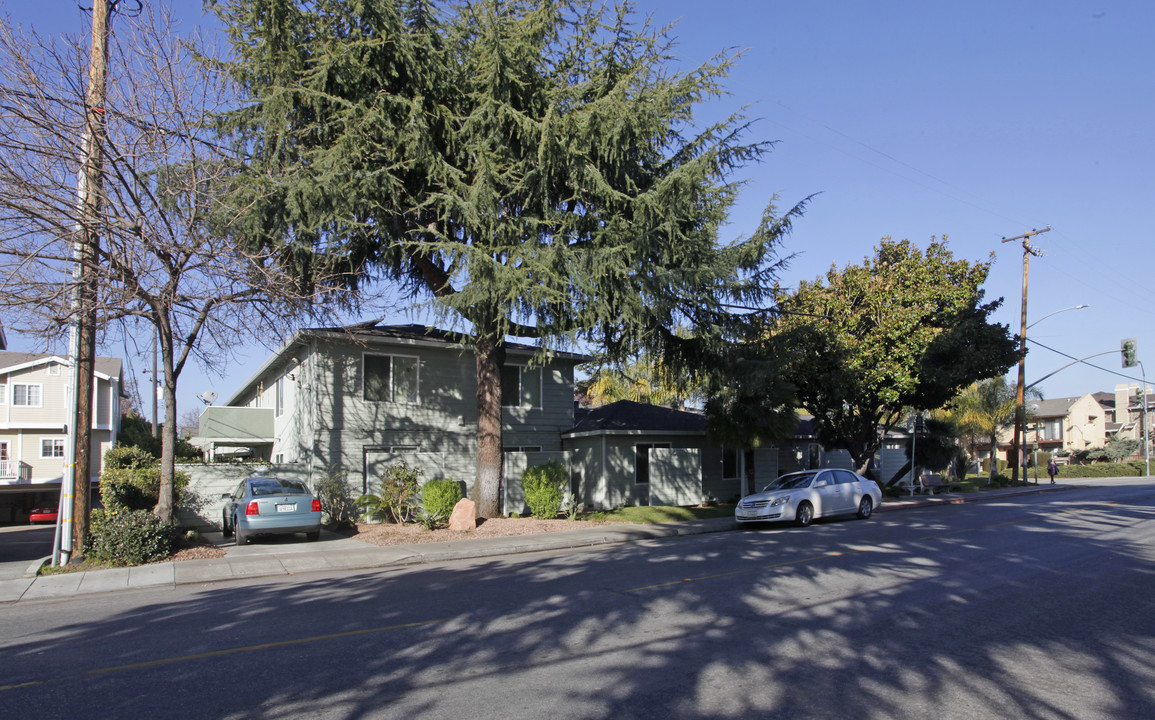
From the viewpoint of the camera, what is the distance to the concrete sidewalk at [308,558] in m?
11.6

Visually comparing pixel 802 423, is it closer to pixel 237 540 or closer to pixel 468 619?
pixel 237 540

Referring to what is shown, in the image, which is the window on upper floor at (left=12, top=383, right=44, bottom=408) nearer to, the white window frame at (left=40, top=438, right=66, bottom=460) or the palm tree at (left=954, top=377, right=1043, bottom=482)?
the white window frame at (left=40, top=438, right=66, bottom=460)

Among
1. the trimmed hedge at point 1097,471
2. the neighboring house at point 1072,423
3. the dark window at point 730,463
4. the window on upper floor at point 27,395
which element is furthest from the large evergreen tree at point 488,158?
the neighboring house at point 1072,423

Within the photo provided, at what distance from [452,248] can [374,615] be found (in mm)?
9080

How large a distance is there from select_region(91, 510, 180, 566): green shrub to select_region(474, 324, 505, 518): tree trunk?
7.50 metres

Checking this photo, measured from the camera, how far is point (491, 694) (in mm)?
5543

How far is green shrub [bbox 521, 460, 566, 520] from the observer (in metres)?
20.6

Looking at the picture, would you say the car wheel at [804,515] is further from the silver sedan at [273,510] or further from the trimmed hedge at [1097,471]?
the trimmed hedge at [1097,471]

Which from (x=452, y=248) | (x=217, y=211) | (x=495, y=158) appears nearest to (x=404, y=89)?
(x=495, y=158)

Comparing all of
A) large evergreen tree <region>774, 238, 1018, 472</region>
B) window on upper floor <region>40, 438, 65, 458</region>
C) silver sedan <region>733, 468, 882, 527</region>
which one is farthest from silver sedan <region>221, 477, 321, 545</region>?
window on upper floor <region>40, 438, 65, 458</region>

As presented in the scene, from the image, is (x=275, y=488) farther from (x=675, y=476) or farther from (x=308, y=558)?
(x=675, y=476)

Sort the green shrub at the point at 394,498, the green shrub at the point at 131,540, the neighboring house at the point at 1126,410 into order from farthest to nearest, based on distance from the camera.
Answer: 1. the neighboring house at the point at 1126,410
2. the green shrub at the point at 394,498
3. the green shrub at the point at 131,540

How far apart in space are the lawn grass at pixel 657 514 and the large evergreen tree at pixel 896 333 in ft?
19.1

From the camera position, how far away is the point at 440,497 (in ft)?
62.5
